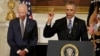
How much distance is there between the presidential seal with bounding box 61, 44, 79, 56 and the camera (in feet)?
11.3

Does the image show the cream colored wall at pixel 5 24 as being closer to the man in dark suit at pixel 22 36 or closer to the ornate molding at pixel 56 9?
the ornate molding at pixel 56 9

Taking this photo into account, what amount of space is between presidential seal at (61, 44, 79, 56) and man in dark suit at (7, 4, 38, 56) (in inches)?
45.5

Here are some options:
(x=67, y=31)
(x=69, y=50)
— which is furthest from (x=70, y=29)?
(x=69, y=50)

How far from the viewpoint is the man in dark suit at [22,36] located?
4445mm

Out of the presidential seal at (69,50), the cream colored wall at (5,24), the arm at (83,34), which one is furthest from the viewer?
the cream colored wall at (5,24)

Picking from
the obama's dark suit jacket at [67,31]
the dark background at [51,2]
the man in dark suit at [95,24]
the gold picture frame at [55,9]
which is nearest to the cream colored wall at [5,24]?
the gold picture frame at [55,9]

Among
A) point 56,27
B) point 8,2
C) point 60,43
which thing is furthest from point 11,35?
point 8,2

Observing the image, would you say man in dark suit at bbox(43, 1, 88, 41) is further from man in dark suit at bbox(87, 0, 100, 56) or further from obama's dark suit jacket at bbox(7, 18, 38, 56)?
man in dark suit at bbox(87, 0, 100, 56)

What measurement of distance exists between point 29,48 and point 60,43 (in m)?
1.12

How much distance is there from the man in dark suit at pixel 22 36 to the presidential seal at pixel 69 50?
116cm

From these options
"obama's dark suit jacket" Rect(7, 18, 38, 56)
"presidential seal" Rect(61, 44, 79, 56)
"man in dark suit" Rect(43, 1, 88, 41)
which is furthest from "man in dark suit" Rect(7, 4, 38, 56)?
"presidential seal" Rect(61, 44, 79, 56)

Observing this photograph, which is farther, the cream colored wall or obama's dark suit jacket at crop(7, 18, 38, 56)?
the cream colored wall

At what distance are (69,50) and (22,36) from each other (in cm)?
131

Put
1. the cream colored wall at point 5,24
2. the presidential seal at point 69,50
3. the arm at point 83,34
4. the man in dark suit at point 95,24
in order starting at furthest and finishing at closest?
the cream colored wall at point 5,24 → the man in dark suit at point 95,24 → the arm at point 83,34 → the presidential seal at point 69,50
